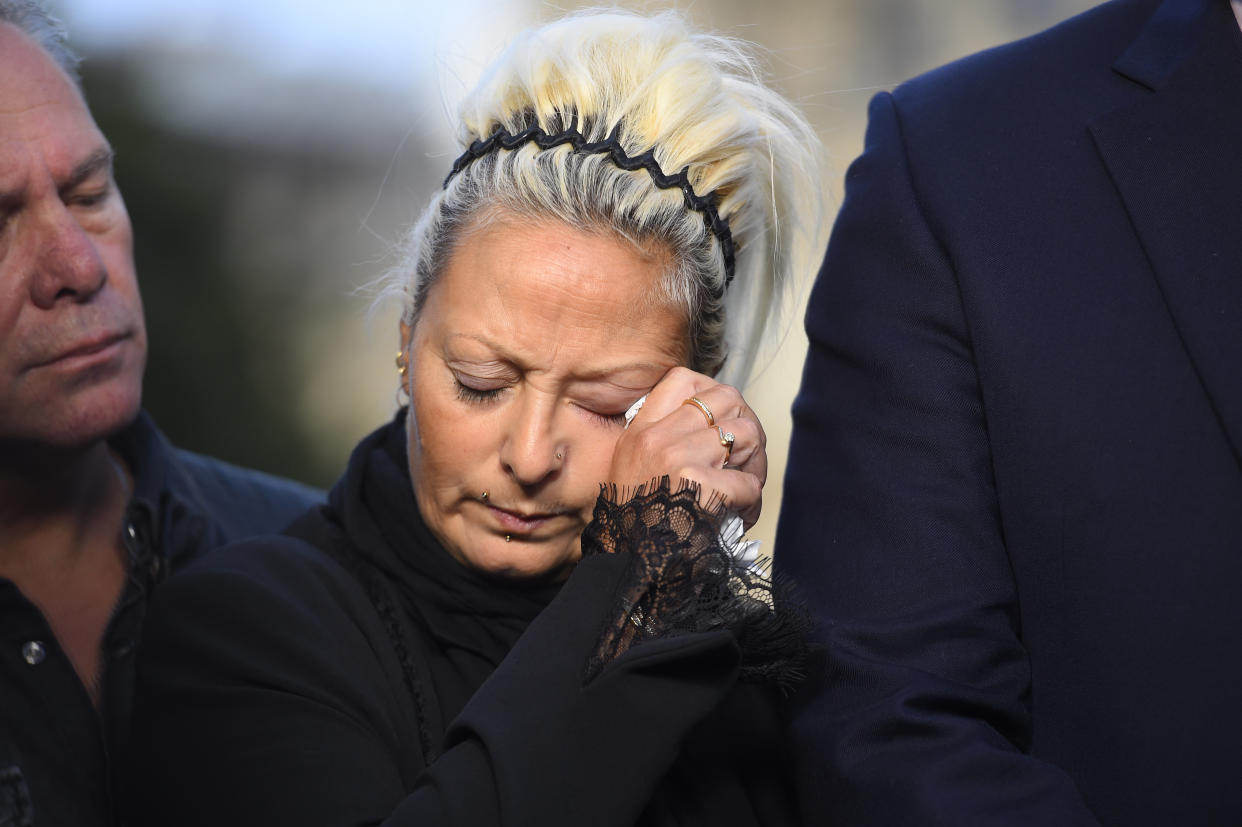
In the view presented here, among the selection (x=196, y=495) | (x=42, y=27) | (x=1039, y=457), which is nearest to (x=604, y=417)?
(x=1039, y=457)

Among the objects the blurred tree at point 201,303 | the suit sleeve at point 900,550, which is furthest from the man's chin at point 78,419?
the blurred tree at point 201,303

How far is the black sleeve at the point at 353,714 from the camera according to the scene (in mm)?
1799

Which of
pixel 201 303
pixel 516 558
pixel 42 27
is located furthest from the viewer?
pixel 201 303

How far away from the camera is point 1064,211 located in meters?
1.94

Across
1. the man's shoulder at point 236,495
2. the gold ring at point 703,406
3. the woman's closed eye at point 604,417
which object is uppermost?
the gold ring at point 703,406

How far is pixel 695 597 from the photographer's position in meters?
1.94

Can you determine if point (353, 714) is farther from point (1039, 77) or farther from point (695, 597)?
point (1039, 77)

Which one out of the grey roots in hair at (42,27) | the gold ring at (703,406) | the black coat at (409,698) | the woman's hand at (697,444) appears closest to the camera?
the black coat at (409,698)

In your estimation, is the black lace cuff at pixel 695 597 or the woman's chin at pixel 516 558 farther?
the woman's chin at pixel 516 558

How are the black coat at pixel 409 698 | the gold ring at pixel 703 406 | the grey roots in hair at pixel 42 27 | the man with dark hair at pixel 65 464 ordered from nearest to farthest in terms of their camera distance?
the black coat at pixel 409 698
the gold ring at pixel 703 406
the man with dark hair at pixel 65 464
the grey roots in hair at pixel 42 27

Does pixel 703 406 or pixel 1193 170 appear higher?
pixel 1193 170

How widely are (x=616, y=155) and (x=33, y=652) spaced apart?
4.75ft

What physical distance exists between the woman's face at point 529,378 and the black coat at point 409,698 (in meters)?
0.12

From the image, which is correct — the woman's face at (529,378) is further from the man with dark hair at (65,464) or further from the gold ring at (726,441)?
the man with dark hair at (65,464)
